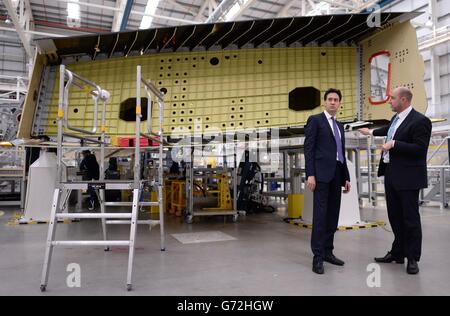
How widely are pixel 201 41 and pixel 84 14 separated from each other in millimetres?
10895

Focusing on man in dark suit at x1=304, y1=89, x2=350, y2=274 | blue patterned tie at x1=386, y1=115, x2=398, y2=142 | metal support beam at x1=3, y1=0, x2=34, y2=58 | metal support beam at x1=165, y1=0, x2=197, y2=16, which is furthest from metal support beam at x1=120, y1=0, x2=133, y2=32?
blue patterned tie at x1=386, y1=115, x2=398, y2=142

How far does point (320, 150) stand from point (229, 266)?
1.37 metres

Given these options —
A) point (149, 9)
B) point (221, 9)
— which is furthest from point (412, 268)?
point (149, 9)

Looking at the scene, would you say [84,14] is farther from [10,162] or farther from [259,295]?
[259,295]

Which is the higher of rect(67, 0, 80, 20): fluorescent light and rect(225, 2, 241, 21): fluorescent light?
rect(67, 0, 80, 20): fluorescent light

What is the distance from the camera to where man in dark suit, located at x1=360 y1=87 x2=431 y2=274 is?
118 inches

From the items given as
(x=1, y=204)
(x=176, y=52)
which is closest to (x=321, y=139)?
(x=176, y=52)

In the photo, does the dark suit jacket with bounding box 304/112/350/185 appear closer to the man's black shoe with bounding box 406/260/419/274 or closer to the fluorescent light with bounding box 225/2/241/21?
the man's black shoe with bounding box 406/260/419/274

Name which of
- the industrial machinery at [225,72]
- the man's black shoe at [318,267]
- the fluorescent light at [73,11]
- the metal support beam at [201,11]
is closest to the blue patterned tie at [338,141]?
the man's black shoe at [318,267]

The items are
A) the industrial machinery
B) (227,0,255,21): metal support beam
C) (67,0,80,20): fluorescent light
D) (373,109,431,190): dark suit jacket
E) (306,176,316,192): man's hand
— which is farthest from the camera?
(67,0,80,20): fluorescent light

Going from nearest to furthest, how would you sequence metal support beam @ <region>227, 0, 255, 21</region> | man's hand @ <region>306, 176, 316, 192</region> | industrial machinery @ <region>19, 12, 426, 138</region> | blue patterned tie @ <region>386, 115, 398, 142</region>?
man's hand @ <region>306, 176, 316, 192</region>, blue patterned tie @ <region>386, 115, 398, 142</region>, industrial machinery @ <region>19, 12, 426, 138</region>, metal support beam @ <region>227, 0, 255, 21</region>

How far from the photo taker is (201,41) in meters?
4.92

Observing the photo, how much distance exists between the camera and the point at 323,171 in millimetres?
3121
